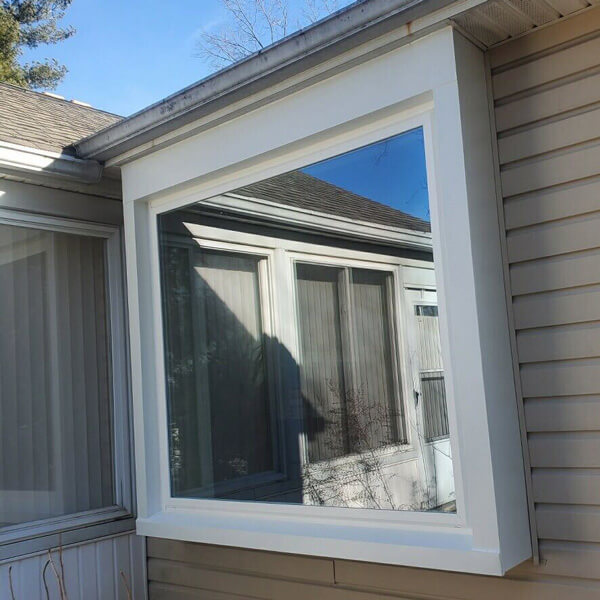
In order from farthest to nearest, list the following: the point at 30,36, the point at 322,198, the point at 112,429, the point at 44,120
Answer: the point at 30,36
the point at 44,120
the point at 112,429
the point at 322,198

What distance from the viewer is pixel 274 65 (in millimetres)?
3000

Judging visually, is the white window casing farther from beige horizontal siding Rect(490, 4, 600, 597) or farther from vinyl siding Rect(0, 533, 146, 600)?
vinyl siding Rect(0, 533, 146, 600)

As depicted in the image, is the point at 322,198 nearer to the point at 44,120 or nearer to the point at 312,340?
the point at 312,340

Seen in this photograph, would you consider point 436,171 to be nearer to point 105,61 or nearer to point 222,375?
point 222,375

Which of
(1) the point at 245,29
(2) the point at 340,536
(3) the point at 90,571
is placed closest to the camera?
(2) the point at 340,536

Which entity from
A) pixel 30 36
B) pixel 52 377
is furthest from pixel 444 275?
pixel 30 36

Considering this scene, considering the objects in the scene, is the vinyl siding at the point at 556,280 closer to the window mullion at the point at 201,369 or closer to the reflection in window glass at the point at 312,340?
the reflection in window glass at the point at 312,340

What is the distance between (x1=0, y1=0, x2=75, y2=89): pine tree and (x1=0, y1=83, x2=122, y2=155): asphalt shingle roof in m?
13.7

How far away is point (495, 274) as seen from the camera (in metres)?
2.70

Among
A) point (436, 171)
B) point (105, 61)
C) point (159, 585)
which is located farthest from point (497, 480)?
point (105, 61)

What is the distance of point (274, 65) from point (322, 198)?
1.97ft

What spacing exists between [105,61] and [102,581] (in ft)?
72.7

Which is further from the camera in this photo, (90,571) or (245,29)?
(245,29)

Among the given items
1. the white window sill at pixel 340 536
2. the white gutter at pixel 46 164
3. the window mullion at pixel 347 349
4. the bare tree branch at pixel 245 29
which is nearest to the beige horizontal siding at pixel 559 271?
the white window sill at pixel 340 536
